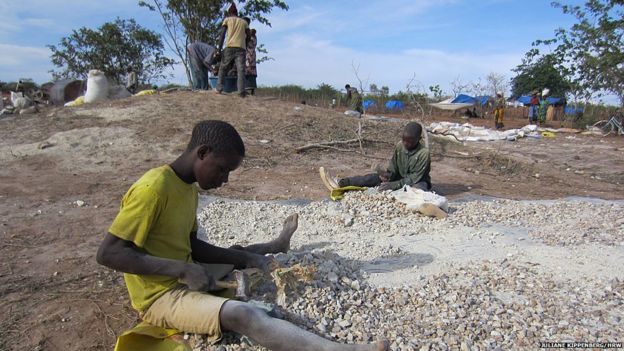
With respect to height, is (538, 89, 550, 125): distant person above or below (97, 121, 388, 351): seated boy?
above

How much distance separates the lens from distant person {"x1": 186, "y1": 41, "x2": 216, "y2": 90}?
875 centimetres

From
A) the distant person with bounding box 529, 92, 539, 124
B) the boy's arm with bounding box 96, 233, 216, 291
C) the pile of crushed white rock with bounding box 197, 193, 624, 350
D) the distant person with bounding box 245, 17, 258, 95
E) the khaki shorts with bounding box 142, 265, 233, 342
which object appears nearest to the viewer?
the boy's arm with bounding box 96, 233, 216, 291

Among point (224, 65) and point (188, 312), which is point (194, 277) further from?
point (224, 65)

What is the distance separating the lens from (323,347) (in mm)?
1766

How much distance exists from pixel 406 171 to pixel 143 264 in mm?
3785

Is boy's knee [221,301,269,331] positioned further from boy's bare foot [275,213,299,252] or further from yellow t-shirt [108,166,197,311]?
boy's bare foot [275,213,299,252]

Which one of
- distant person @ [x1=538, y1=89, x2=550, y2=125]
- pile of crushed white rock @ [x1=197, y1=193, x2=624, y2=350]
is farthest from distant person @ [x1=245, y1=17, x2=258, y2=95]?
distant person @ [x1=538, y1=89, x2=550, y2=125]

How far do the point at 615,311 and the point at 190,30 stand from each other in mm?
13885

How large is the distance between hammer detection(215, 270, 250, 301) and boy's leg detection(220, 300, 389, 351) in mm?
195

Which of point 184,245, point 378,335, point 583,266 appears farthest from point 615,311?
point 184,245

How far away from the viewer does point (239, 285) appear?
6.88ft

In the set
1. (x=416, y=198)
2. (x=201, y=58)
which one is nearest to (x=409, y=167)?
(x=416, y=198)

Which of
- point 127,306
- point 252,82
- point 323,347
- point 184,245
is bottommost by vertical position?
point 127,306

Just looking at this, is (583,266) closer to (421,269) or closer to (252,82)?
(421,269)
